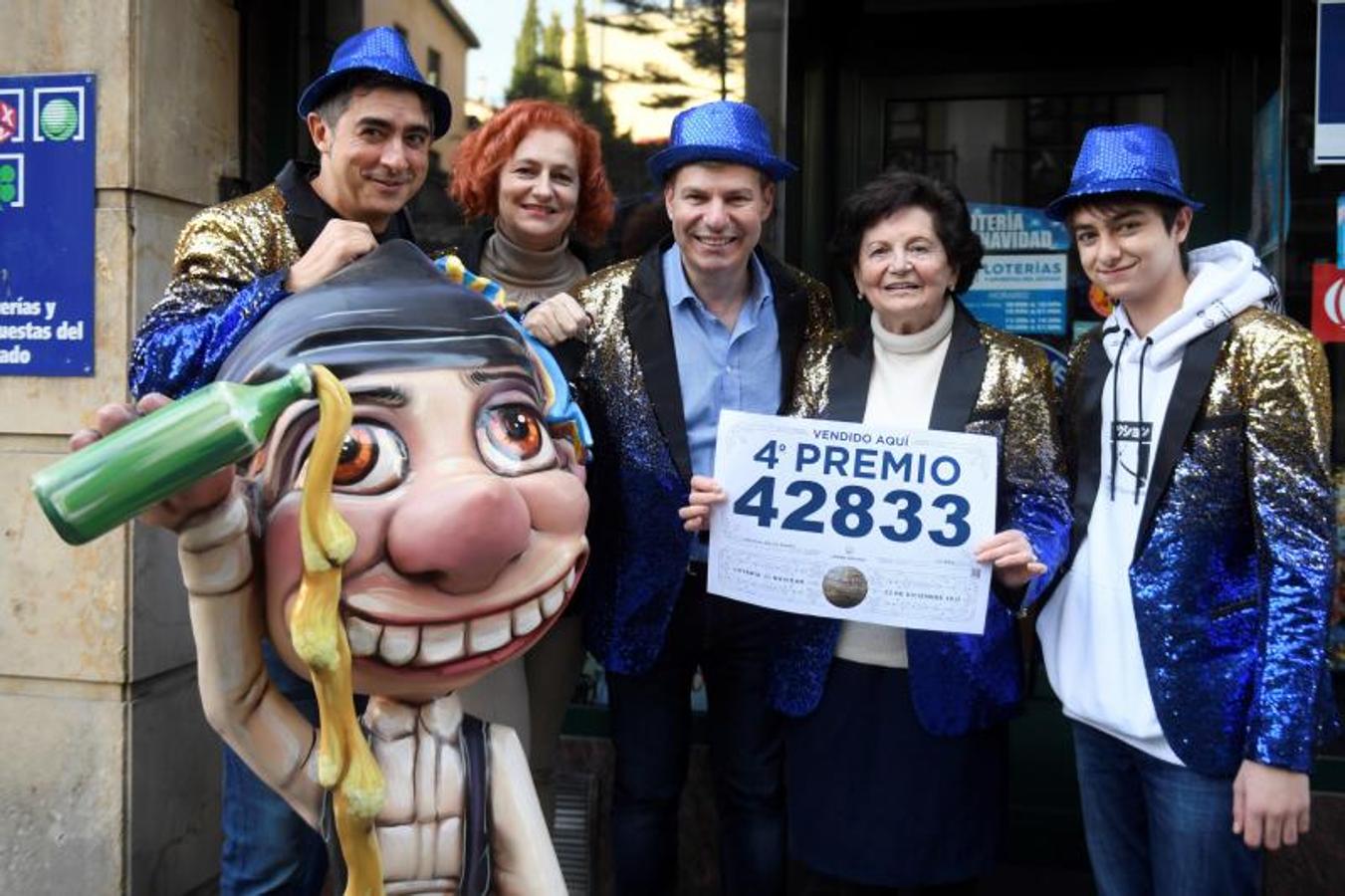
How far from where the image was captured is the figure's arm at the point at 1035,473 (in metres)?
2.69

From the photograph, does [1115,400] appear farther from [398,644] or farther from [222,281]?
[222,281]

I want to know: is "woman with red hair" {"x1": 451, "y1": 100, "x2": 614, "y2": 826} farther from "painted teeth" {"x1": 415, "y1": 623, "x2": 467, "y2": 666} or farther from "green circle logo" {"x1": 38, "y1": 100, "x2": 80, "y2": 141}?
"green circle logo" {"x1": 38, "y1": 100, "x2": 80, "y2": 141}

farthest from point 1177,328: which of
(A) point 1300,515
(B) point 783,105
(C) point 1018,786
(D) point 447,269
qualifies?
(C) point 1018,786

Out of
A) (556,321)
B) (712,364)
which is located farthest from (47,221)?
(712,364)

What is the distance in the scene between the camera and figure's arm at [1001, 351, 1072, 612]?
2691 millimetres

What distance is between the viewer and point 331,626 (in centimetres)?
188

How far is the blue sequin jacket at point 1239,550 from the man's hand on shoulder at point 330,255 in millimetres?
1540

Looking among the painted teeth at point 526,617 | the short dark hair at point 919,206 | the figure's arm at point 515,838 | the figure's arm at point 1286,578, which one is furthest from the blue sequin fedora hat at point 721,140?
the figure's arm at point 515,838

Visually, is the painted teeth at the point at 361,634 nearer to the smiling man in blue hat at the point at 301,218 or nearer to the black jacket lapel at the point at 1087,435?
the smiling man in blue hat at the point at 301,218

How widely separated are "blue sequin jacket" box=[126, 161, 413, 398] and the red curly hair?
1.41 feet

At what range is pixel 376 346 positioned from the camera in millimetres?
2053

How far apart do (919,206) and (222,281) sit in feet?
4.71

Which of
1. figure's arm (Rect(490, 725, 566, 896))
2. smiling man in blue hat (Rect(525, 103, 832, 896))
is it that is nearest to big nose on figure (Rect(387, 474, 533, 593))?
figure's arm (Rect(490, 725, 566, 896))

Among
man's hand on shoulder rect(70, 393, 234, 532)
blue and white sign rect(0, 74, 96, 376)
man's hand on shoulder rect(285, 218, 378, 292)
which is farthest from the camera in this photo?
blue and white sign rect(0, 74, 96, 376)
